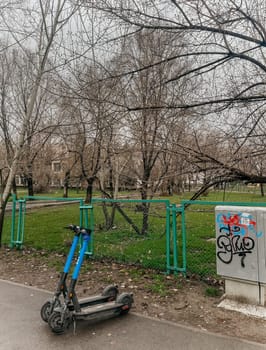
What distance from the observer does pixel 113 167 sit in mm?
8766

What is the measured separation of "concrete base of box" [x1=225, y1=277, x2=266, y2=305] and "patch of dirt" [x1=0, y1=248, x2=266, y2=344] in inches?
10.1

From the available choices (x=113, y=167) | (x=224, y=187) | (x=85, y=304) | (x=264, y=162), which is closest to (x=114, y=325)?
(x=85, y=304)

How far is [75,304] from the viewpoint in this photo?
126 inches

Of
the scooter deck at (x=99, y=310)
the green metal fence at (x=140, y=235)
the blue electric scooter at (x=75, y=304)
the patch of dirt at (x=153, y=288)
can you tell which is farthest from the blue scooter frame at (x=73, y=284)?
the green metal fence at (x=140, y=235)

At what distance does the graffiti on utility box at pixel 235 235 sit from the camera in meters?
3.71

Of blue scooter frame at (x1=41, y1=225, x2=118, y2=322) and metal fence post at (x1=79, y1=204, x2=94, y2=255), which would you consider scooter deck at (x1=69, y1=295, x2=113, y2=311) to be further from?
metal fence post at (x1=79, y1=204, x2=94, y2=255)

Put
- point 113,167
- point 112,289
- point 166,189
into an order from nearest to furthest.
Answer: point 112,289 < point 166,189 < point 113,167

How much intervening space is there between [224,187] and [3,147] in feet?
46.4

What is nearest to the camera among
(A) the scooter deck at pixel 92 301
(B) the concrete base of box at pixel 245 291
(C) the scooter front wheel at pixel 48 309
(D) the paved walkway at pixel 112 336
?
(D) the paved walkway at pixel 112 336

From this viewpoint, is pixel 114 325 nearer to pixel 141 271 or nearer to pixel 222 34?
pixel 141 271

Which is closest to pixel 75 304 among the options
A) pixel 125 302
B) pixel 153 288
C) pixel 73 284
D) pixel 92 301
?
pixel 73 284

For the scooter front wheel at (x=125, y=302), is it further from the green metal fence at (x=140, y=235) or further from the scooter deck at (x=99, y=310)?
the green metal fence at (x=140, y=235)

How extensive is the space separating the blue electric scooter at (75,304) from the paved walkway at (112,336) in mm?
133

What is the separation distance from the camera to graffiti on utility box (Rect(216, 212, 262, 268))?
3.71 metres
